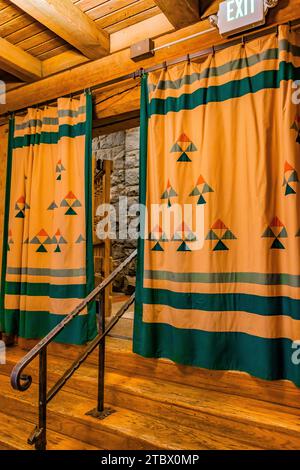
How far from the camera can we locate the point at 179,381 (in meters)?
2.14

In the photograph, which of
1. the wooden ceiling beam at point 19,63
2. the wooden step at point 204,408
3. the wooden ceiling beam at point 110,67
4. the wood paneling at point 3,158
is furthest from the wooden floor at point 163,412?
the wooden ceiling beam at point 19,63

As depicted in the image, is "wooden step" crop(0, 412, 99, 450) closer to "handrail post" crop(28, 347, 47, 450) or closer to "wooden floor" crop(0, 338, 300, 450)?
"wooden floor" crop(0, 338, 300, 450)

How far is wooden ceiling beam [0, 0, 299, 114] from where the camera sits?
199cm

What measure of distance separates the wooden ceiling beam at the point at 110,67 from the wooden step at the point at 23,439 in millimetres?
2566

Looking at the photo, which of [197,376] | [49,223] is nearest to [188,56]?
[49,223]

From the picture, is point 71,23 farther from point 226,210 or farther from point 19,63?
point 226,210

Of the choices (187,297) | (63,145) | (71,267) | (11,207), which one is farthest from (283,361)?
(11,207)

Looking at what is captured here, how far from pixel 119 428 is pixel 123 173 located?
443 centimetres

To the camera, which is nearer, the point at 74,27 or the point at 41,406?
the point at 41,406

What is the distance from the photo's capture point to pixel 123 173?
222 inches

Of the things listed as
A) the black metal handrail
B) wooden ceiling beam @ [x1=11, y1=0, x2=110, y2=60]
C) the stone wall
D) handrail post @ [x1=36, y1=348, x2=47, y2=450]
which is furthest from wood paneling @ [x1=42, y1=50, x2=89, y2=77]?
the stone wall

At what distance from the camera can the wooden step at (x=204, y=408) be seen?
64.4 inches

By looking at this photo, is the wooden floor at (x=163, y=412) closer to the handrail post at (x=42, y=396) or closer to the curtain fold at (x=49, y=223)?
the handrail post at (x=42, y=396)
